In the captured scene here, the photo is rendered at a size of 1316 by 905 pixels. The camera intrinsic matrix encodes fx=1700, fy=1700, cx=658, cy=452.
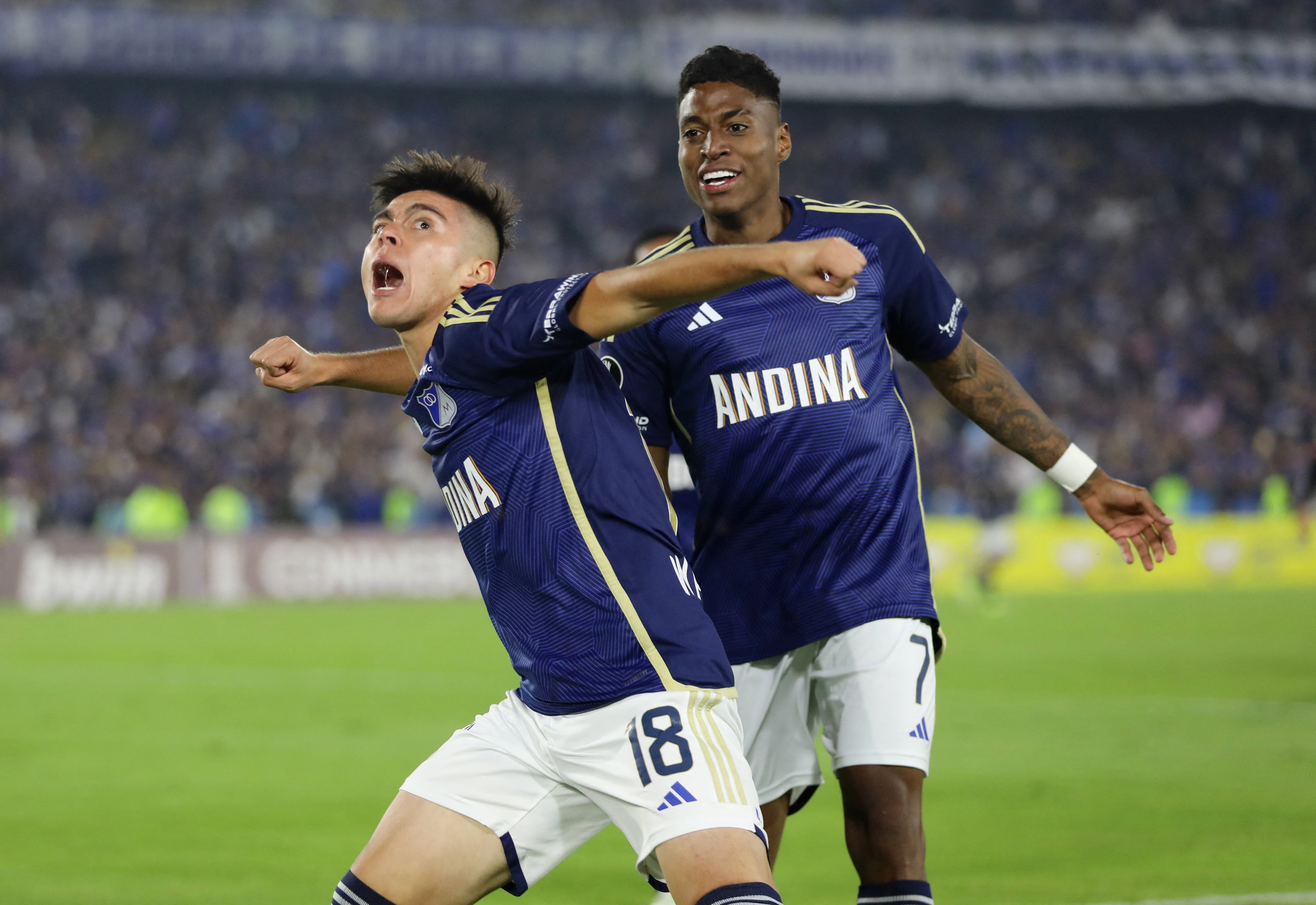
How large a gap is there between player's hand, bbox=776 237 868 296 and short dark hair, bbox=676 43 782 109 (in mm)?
1427

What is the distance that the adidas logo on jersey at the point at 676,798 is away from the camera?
128 inches

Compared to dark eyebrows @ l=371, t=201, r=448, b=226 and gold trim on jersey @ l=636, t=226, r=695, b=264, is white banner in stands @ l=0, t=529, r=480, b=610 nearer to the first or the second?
gold trim on jersey @ l=636, t=226, r=695, b=264

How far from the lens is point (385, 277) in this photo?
3.68 meters

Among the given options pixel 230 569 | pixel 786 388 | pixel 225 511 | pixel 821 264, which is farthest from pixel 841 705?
pixel 225 511

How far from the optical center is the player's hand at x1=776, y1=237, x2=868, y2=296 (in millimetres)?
2904

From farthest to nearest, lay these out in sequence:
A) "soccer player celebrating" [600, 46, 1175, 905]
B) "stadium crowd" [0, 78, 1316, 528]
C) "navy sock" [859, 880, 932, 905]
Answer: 1. "stadium crowd" [0, 78, 1316, 528]
2. "soccer player celebrating" [600, 46, 1175, 905]
3. "navy sock" [859, 880, 932, 905]

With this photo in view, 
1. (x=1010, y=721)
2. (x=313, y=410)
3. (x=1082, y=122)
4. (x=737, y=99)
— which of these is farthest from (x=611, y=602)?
(x=1082, y=122)

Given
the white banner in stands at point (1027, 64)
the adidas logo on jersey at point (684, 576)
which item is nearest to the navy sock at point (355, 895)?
the adidas logo on jersey at point (684, 576)

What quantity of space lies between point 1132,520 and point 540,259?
29.0 m

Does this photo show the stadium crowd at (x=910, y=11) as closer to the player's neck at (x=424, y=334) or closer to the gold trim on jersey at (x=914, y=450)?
the gold trim on jersey at (x=914, y=450)

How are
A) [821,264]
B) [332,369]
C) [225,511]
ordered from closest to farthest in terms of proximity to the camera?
[821,264]
[332,369]
[225,511]

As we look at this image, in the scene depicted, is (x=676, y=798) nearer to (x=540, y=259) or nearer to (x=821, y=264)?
(x=821, y=264)

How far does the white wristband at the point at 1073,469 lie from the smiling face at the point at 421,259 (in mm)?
1665

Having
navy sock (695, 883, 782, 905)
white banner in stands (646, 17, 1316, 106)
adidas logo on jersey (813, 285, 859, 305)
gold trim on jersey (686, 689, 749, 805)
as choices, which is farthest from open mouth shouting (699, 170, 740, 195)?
white banner in stands (646, 17, 1316, 106)
